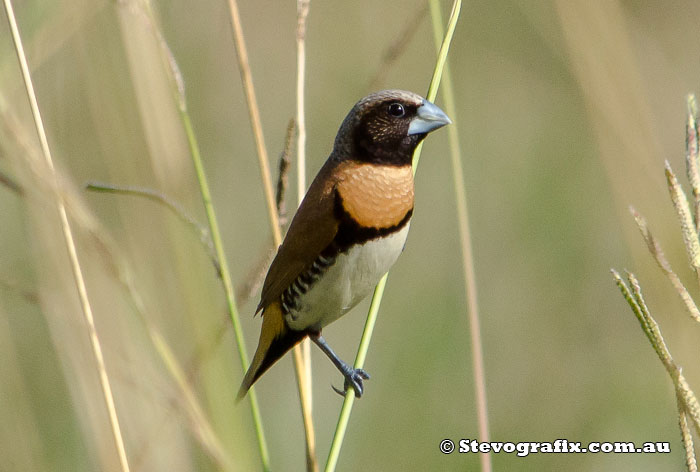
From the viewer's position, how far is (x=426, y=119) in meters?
1.83

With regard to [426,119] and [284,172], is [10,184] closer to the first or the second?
[284,172]

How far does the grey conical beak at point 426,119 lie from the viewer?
70.6 inches

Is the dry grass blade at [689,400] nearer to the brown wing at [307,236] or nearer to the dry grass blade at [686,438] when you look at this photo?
the dry grass blade at [686,438]

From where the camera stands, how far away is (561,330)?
12.5 feet

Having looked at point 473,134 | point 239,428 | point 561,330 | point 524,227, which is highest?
point 473,134

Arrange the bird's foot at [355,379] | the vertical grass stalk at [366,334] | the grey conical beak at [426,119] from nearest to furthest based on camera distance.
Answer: the vertical grass stalk at [366,334], the grey conical beak at [426,119], the bird's foot at [355,379]

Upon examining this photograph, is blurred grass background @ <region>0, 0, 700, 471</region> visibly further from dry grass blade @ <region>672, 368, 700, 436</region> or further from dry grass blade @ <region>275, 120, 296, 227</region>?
dry grass blade @ <region>672, 368, 700, 436</region>

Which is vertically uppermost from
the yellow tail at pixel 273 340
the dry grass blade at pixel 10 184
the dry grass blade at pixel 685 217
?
the dry grass blade at pixel 10 184

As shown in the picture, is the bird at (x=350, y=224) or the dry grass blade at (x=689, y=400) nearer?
the dry grass blade at (x=689, y=400)

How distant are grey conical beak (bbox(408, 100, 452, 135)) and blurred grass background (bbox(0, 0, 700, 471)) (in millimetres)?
199

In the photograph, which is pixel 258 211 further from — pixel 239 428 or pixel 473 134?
pixel 239 428


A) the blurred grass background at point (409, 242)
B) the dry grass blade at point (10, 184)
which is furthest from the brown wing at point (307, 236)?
the dry grass blade at point (10, 184)

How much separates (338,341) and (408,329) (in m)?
0.43

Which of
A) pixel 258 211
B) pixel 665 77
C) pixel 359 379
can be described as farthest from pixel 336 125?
pixel 359 379
